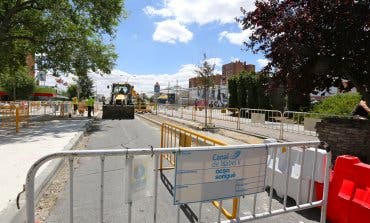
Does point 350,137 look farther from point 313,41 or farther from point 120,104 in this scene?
point 120,104

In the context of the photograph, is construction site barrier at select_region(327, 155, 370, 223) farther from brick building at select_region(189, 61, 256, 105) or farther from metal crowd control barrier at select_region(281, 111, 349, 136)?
brick building at select_region(189, 61, 256, 105)

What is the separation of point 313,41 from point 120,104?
86.7ft

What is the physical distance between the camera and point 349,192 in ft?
18.8

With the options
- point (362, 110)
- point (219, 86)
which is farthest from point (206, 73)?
point (219, 86)

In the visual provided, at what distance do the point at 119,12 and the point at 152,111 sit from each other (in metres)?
22.2

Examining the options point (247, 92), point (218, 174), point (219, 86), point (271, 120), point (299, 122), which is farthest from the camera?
point (219, 86)

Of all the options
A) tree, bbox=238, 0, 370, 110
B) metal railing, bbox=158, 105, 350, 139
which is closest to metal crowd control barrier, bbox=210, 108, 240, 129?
metal railing, bbox=158, 105, 350, 139

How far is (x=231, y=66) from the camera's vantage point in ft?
392

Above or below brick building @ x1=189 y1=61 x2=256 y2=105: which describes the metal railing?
below

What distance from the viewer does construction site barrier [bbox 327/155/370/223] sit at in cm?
545

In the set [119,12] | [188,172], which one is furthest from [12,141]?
[119,12]

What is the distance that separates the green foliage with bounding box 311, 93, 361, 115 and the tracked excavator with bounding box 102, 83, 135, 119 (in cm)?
1407

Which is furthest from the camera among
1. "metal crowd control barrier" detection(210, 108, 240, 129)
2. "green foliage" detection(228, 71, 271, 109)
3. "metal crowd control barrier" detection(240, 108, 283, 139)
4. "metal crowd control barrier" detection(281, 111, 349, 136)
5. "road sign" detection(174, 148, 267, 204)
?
"green foliage" detection(228, 71, 271, 109)

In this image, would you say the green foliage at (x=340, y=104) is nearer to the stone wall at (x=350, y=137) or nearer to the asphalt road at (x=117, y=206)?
the stone wall at (x=350, y=137)
